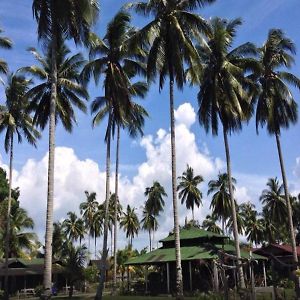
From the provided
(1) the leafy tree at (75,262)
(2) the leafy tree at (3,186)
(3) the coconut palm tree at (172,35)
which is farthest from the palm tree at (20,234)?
(3) the coconut palm tree at (172,35)

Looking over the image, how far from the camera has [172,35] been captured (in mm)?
28750

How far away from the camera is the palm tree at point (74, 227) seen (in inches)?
3410

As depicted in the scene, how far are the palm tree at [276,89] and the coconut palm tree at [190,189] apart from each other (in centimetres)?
3336

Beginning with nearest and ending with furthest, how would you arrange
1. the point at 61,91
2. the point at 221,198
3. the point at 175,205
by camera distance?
the point at 175,205
the point at 61,91
the point at 221,198

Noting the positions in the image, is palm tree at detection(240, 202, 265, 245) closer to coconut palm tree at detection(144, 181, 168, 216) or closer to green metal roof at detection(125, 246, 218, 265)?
coconut palm tree at detection(144, 181, 168, 216)

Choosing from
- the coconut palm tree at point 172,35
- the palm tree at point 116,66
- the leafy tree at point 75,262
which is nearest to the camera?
the coconut palm tree at point 172,35

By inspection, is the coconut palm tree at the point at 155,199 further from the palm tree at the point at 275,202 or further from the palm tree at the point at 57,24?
the palm tree at the point at 57,24

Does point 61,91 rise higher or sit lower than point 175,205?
higher

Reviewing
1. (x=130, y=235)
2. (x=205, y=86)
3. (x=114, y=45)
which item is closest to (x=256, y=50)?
(x=205, y=86)

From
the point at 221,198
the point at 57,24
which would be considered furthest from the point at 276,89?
the point at 221,198

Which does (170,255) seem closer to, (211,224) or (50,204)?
(50,204)

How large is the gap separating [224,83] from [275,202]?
134 ft

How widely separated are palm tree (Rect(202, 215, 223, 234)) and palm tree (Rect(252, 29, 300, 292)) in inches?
1864

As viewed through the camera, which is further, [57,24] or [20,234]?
[20,234]
